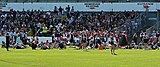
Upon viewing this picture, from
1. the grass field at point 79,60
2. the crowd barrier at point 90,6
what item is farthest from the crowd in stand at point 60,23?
the grass field at point 79,60

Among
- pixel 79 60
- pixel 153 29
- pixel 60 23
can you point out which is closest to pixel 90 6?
pixel 60 23

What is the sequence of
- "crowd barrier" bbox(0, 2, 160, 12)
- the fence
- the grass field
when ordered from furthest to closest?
1. "crowd barrier" bbox(0, 2, 160, 12)
2. the fence
3. the grass field

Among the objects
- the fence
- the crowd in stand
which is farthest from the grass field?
the fence

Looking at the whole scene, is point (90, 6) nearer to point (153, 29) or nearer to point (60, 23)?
point (60, 23)

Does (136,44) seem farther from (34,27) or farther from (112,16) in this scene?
(34,27)

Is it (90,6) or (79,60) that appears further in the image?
(90,6)

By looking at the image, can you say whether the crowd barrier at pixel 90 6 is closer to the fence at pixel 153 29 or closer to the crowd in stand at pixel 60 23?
the crowd in stand at pixel 60 23

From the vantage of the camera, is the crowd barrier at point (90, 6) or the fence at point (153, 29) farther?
the crowd barrier at point (90, 6)

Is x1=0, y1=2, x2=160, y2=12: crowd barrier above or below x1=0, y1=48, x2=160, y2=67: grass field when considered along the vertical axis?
above

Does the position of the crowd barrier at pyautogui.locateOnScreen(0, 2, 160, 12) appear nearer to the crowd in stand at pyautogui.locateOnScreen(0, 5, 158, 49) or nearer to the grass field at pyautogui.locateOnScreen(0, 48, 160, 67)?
the crowd in stand at pyautogui.locateOnScreen(0, 5, 158, 49)

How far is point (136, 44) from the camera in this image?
42.3 metres

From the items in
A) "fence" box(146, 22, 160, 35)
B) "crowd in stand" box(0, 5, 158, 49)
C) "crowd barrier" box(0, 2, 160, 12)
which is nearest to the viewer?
"fence" box(146, 22, 160, 35)

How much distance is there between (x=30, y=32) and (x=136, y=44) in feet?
41.4

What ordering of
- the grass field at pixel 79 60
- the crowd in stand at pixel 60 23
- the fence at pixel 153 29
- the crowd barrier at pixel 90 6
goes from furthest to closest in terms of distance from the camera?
the crowd barrier at pixel 90 6 < the crowd in stand at pixel 60 23 < the fence at pixel 153 29 < the grass field at pixel 79 60
